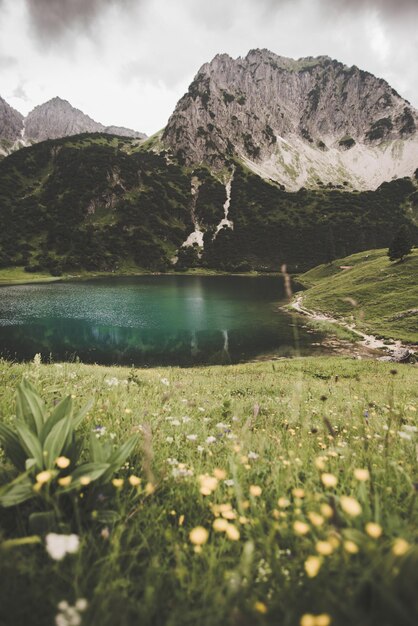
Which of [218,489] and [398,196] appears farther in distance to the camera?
[398,196]

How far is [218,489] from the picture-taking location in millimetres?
2232

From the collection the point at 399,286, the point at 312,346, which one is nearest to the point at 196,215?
the point at 399,286

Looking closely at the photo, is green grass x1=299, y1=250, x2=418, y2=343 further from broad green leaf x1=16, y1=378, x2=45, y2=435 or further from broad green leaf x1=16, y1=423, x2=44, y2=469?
broad green leaf x1=16, y1=423, x2=44, y2=469

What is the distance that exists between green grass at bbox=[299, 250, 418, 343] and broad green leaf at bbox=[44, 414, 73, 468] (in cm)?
3296

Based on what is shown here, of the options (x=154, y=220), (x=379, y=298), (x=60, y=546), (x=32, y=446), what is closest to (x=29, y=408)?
(x=32, y=446)

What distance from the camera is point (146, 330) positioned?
41531 millimetres

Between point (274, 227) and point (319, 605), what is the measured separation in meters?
181

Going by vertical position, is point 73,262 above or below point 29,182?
below

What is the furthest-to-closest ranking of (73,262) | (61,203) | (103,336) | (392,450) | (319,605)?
(61,203), (73,262), (103,336), (392,450), (319,605)

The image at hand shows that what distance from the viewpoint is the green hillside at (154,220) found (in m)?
145

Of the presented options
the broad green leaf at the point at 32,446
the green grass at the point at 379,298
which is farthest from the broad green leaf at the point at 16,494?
the green grass at the point at 379,298

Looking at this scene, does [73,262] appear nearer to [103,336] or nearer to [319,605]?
[103,336]

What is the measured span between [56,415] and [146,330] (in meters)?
40.1

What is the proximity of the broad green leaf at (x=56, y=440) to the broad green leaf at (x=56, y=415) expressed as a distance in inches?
3.6
